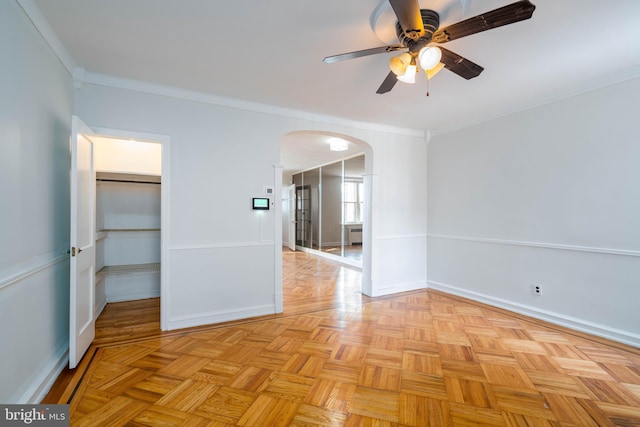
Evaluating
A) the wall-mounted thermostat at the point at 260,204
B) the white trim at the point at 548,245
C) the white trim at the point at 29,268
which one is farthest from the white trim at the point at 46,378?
the white trim at the point at 548,245

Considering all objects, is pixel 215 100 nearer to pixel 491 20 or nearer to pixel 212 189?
pixel 212 189

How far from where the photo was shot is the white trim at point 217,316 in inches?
113

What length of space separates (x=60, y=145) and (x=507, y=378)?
12.6 ft

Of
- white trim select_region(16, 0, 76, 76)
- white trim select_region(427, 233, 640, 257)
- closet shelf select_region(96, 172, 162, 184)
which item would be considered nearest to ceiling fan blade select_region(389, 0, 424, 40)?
white trim select_region(16, 0, 76, 76)

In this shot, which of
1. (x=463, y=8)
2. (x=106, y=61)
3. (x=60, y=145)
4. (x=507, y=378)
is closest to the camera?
(x=463, y=8)

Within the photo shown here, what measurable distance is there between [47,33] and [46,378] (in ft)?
7.61

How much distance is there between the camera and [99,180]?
365 cm

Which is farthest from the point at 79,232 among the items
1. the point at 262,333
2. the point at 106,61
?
the point at 262,333

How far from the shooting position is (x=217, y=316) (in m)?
3.02

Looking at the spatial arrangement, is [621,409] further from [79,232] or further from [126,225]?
[126,225]

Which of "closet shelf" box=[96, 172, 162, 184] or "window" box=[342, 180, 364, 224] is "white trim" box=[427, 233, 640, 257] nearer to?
"window" box=[342, 180, 364, 224]

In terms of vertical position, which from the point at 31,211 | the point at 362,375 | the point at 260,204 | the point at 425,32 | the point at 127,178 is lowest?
the point at 362,375

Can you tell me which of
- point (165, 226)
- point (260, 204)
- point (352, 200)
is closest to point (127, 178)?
point (165, 226)

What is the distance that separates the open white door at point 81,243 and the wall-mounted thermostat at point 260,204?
146 cm
